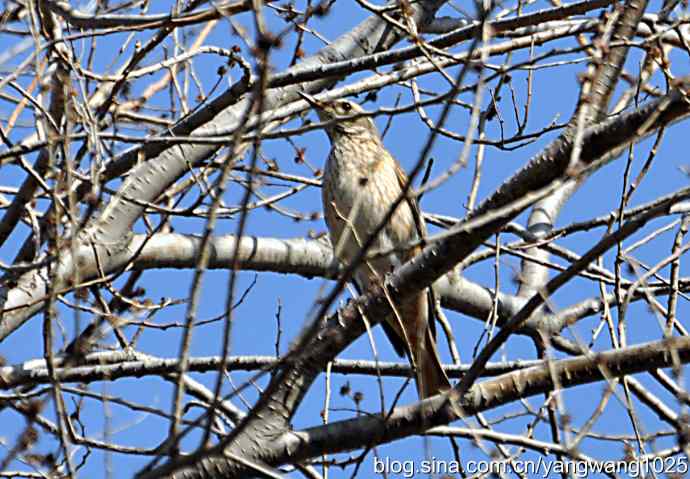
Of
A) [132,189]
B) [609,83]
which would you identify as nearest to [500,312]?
[132,189]


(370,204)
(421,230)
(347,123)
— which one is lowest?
(421,230)

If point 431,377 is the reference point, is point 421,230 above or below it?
above

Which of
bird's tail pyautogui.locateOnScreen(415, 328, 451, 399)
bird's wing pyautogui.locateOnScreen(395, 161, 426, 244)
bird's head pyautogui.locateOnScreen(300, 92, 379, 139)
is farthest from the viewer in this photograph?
bird's head pyautogui.locateOnScreen(300, 92, 379, 139)

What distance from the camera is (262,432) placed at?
4355 mm

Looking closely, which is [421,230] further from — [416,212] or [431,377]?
[431,377]

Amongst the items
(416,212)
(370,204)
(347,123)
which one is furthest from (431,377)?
(347,123)

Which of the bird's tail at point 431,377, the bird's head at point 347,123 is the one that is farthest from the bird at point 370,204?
the bird's tail at point 431,377

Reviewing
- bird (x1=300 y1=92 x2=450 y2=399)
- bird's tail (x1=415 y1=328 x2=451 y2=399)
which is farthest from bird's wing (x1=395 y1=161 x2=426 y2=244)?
bird's tail (x1=415 y1=328 x2=451 y2=399)

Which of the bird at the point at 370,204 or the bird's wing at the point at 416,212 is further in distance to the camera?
the bird at the point at 370,204

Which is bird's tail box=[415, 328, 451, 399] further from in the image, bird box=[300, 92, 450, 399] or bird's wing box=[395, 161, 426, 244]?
bird's wing box=[395, 161, 426, 244]

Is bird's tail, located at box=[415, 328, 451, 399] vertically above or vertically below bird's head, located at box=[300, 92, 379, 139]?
below

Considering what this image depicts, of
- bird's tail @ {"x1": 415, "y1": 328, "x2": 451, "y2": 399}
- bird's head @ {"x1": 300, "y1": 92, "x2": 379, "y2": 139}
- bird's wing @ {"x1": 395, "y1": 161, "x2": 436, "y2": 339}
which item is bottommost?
bird's tail @ {"x1": 415, "y1": 328, "x2": 451, "y2": 399}

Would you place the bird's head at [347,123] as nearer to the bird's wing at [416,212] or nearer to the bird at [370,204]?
the bird at [370,204]

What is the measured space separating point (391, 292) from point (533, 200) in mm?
1256
